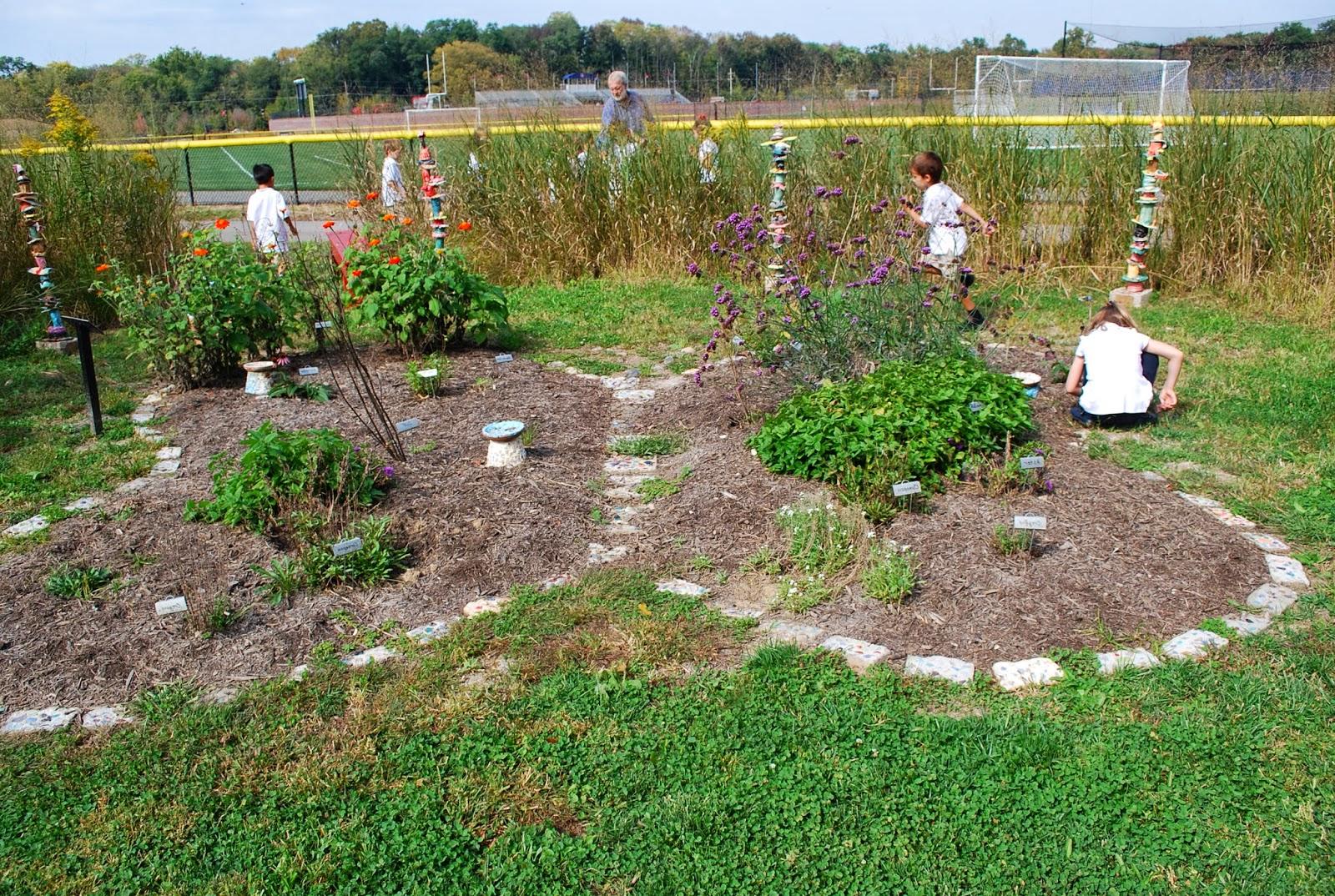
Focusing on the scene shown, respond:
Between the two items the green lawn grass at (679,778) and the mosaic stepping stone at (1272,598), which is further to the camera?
the mosaic stepping stone at (1272,598)

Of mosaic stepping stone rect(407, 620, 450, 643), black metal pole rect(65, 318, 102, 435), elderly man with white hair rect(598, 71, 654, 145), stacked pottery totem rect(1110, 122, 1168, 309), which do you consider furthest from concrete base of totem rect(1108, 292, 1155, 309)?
black metal pole rect(65, 318, 102, 435)

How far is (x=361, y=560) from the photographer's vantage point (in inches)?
161

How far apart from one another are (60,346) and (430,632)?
232 inches

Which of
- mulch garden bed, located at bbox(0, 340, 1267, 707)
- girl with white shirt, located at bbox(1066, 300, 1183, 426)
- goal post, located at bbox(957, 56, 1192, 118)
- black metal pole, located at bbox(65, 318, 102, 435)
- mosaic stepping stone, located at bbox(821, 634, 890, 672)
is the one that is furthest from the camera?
goal post, located at bbox(957, 56, 1192, 118)

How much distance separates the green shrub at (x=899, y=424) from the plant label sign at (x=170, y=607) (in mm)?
2566

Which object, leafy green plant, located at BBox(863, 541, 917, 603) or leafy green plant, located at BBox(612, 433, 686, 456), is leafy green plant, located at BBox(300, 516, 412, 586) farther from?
leafy green plant, located at BBox(863, 541, 917, 603)

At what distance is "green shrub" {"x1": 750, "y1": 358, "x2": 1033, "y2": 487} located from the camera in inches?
177

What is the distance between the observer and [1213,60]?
18.7 metres

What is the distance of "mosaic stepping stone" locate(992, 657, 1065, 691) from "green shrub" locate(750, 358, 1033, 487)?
115cm

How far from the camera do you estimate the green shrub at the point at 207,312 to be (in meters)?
6.54

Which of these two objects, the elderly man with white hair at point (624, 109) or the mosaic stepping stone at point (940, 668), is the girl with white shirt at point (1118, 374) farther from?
the elderly man with white hair at point (624, 109)

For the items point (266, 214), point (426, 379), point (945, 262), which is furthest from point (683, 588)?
point (266, 214)

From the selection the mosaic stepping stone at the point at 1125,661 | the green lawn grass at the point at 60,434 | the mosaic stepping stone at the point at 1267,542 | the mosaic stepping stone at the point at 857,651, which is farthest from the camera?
the green lawn grass at the point at 60,434

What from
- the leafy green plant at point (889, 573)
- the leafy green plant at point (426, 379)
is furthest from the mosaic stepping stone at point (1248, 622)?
the leafy green plant at point (426, 379)
